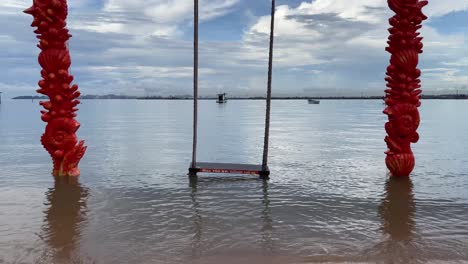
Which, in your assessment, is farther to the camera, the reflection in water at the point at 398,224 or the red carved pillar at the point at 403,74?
the red carved pillar at the point at 403,74

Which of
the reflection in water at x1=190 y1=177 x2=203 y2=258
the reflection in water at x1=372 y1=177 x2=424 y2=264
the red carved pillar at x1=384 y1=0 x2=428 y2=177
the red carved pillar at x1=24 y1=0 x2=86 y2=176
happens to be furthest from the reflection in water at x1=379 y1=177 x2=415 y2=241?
the red carved pillar at x1=24 y1=0 x2=86 y2=176

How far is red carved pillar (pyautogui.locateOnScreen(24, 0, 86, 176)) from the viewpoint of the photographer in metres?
12.6

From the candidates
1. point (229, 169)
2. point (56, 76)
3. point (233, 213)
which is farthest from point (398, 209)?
point (56, 76)

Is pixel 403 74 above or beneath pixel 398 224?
above

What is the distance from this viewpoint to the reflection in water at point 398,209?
8.34 metres

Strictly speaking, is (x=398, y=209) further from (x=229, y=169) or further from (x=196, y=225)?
(x=229, y=169)

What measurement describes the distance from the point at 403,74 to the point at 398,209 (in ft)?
15.2

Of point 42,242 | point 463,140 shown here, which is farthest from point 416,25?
point 463,140

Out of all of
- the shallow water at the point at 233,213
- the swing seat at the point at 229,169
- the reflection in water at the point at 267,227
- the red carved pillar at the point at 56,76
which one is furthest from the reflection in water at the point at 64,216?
the swing seat at the point at 229,169

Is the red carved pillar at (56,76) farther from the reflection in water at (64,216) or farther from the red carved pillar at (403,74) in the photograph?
the red carved pillar at (403,74)

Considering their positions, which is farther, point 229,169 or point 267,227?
point 229,169

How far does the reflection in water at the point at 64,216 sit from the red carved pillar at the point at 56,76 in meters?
1.14

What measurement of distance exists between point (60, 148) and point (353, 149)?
43.6 feet

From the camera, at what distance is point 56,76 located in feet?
42.2
